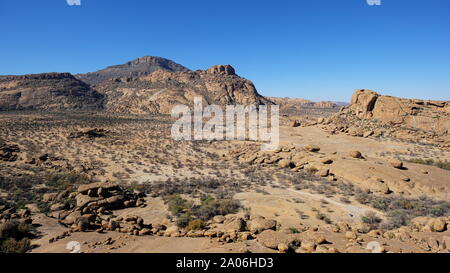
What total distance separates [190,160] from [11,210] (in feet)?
45.0

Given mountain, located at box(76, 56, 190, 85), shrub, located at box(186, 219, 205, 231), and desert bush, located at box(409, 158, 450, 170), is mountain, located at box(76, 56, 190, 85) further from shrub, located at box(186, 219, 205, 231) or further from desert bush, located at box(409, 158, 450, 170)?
shrub, located at box(186, 219, 205, 231)

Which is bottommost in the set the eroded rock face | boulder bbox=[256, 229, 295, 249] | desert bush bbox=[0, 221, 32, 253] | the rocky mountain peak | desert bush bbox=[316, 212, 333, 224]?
desert bush bbox=[316, 212, 333, 224]

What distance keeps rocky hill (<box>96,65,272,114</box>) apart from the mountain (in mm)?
45114

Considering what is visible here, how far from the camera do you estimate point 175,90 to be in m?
77.2

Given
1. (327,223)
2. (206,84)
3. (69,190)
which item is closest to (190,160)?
(69,190)

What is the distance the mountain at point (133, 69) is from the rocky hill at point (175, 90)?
4511 cm

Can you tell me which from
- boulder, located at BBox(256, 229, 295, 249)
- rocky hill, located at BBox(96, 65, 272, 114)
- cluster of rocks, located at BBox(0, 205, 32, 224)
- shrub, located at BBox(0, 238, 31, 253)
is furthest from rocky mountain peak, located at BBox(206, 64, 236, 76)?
boulder, located at BBox(256, 229, 295, 249)

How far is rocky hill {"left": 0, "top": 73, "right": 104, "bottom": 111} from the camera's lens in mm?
68500

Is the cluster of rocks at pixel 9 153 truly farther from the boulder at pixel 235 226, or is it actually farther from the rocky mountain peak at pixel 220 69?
the rocky mountain peak at pixel 220 69

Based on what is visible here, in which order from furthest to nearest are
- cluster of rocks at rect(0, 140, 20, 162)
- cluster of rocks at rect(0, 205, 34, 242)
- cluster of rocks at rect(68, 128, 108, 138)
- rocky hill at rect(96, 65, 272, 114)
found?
rocky hill at rect(96, 65, 272, 114) < cluster of rocks at rect(68, 128, 108, 138) < cluster of rocks at rect(0, 140, 20, 162) < cluster of rocks at rect(0, 205, 34, 242)

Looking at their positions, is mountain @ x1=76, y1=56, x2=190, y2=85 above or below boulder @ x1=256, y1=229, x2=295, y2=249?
above
